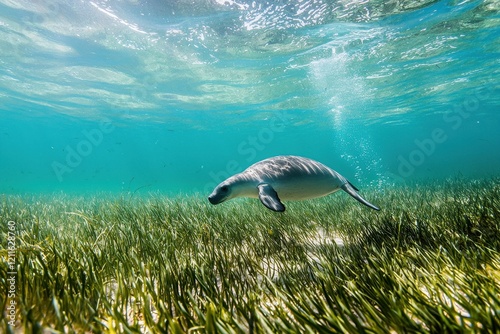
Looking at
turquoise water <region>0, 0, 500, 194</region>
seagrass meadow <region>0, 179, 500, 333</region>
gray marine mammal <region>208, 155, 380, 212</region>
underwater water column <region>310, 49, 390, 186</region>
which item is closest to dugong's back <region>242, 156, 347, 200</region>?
gray marine mammal <region>208, 155, 380, 212</region>

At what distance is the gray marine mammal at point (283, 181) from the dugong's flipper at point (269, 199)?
0.02 meters

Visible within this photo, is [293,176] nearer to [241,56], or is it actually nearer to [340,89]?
[241,56]

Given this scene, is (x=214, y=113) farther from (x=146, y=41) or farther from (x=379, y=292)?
(x=379, y=292)

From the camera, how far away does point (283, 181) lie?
457 cm

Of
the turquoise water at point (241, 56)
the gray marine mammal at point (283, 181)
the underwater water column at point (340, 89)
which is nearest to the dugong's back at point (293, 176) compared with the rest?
the gray marine mammal at point (283, 181)

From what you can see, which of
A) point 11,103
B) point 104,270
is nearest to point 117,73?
point 11,103

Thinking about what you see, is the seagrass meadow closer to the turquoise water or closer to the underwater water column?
the turquoise water

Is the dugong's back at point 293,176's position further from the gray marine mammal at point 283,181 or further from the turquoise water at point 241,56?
the turquoise water at point 241,56

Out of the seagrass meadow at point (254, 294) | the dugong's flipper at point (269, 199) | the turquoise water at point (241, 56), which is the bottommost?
the seagrass meadow at point (254, 294)

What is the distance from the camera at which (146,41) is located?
15.8m

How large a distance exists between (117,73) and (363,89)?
21.9 meters

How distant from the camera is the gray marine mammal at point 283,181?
4.27 m

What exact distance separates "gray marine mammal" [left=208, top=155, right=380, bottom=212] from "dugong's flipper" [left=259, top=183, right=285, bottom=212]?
16 millimetres

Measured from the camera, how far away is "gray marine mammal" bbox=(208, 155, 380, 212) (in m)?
4.27
